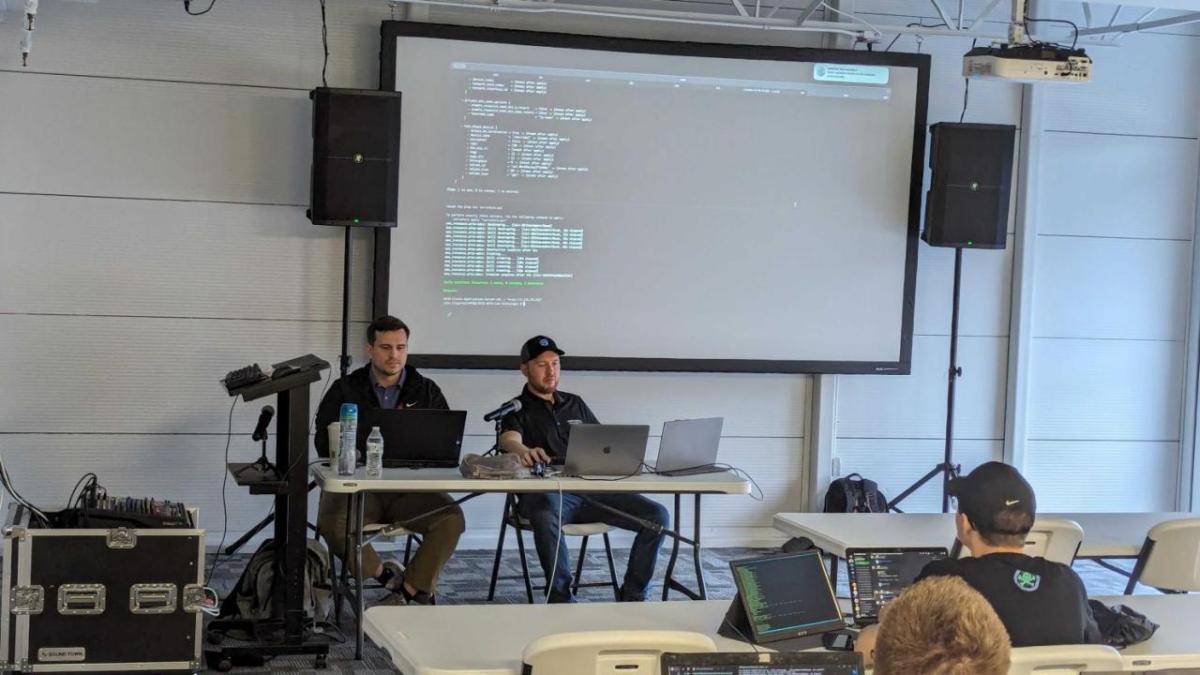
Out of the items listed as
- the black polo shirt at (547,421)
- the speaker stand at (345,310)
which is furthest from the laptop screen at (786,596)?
the speaker stand at (345,310)

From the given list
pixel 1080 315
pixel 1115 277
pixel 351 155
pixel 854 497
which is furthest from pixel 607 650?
pixel 1115 277

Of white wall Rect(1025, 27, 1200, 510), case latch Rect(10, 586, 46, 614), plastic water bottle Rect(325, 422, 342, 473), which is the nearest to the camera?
case latch Rect(10, 586, 46, 614)

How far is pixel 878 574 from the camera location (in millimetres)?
3318

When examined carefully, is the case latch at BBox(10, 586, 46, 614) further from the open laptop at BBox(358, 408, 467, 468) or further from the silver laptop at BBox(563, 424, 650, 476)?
the silver laptop at BBox(563, 424, 650, 476)

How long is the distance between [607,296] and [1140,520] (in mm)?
2887

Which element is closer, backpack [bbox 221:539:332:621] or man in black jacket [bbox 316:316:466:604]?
backpack [bbox 221:539:332:621]

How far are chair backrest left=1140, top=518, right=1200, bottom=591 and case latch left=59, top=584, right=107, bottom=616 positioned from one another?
338 centimetres

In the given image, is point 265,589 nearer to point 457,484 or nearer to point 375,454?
point 375,454

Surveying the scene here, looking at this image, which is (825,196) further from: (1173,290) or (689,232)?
(1173,290)

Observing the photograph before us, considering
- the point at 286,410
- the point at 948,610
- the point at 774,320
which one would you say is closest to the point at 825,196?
the point at 774,320

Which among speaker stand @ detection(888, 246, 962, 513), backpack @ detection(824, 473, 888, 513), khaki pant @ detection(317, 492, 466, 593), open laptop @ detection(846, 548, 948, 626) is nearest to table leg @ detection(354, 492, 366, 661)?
khaki pant @ detection(317, 492, 466, 593)

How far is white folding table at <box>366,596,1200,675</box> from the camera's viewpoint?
287cm

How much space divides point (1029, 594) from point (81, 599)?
2954 mm

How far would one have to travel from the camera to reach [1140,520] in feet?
16.0
